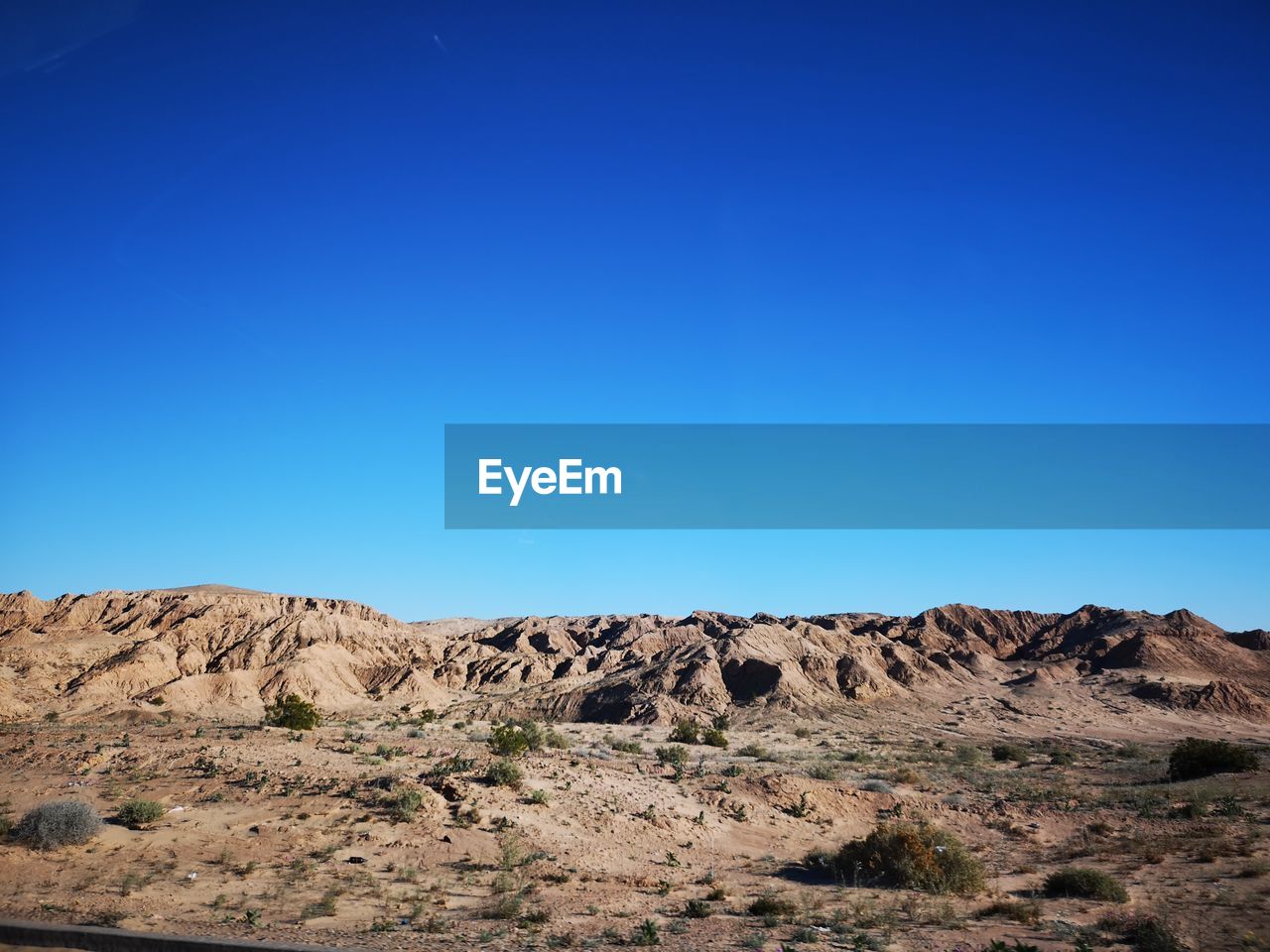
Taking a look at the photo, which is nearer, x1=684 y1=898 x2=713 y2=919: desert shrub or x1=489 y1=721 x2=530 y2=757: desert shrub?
x1=684 y1=898 x2=713 y2=919: desert shrub

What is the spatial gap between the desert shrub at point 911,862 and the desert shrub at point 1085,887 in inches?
51.9

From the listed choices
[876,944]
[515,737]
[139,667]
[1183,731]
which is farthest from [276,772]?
[1183,731]

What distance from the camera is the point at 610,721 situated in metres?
61.0

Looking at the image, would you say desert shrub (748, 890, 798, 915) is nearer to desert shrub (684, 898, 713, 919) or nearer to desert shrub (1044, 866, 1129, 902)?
Result: desert shrub (684, 898, 713, 919)

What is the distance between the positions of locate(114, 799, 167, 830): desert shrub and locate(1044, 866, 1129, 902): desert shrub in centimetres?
1900

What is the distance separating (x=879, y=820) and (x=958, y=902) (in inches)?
369

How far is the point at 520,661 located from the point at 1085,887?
79.9 meters

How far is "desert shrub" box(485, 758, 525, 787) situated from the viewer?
22.0 m

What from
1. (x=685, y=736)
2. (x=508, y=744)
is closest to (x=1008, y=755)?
(x=685, y=736)

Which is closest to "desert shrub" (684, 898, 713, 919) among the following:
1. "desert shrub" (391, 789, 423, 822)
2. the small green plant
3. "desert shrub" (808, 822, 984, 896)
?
the small green plant

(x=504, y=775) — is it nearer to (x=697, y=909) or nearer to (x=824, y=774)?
(x=697, y=909)

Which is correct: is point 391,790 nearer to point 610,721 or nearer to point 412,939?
point 412,939

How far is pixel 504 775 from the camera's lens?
2214 centimetres

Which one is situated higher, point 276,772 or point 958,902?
point 276,772
